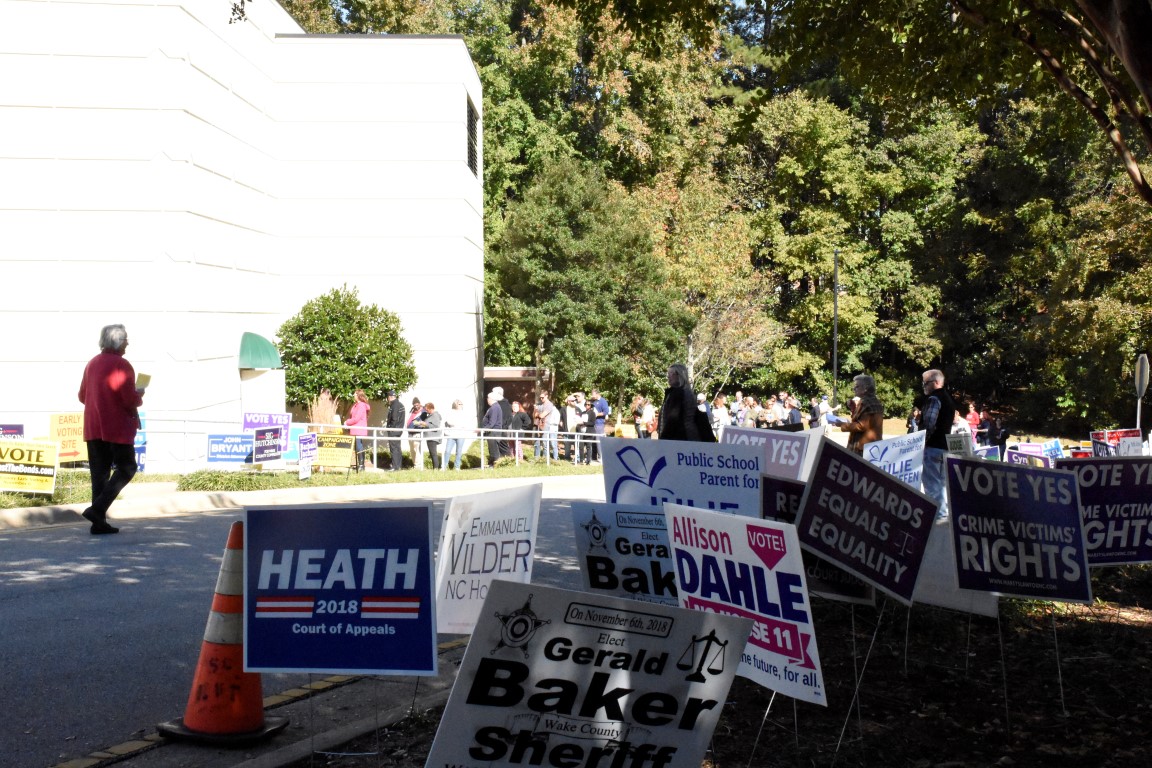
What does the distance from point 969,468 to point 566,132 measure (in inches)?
1687

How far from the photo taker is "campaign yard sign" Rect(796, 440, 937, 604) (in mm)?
5594

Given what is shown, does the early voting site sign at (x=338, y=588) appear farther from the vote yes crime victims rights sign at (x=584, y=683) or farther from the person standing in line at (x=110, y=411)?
the person standing in line at (x=110, y=411)

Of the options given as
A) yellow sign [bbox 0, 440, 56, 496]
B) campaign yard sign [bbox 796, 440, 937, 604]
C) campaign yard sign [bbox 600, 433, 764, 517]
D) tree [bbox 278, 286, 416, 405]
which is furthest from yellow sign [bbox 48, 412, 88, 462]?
campaign yard sign [bbox 796, 440, 937, 604]

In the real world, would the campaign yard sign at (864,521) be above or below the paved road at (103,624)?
above

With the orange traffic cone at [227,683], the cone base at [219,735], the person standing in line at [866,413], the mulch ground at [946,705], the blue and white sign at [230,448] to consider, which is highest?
the person standing in line at [866,413]

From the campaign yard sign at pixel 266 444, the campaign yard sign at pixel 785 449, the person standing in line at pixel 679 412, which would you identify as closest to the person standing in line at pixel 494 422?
the campaign yard sign at pixel 266 444

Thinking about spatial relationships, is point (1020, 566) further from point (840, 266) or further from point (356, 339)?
point (840, 266)

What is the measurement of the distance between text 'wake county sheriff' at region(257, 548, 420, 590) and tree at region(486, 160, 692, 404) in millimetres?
33819

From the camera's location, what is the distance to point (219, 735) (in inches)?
210

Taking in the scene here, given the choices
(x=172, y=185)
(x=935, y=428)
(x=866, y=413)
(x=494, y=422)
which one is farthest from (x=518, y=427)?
(x=935, y=428)

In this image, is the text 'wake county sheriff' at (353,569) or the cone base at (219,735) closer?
the text 'wake county sheriff' at (353,569)

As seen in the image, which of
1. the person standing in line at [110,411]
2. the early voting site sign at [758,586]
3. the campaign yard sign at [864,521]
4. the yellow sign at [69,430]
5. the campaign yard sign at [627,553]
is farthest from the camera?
the yellow sign at [69,430]

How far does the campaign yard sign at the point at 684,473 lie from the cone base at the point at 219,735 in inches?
151

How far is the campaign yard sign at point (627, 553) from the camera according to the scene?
615cm
